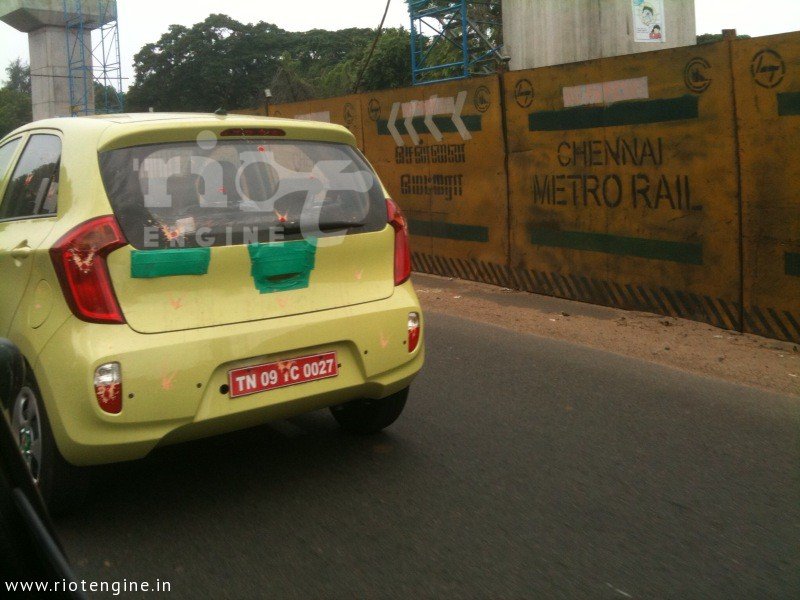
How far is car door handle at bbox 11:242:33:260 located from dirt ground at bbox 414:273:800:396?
4481mm

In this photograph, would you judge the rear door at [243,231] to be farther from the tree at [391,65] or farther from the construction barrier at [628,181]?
the tree at [391,65]

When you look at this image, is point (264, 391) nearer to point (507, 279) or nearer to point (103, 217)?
point (103, 217)

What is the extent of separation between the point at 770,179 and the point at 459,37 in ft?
80.7

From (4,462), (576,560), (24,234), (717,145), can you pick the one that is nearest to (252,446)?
(24,234)

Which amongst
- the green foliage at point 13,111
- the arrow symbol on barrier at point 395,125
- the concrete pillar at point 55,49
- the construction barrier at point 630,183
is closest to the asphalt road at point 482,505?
the construction barrier at point 630,183

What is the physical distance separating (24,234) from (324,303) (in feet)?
4.59

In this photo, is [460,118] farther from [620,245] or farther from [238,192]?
[238,192]

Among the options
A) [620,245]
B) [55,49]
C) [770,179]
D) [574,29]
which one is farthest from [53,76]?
[770,179]

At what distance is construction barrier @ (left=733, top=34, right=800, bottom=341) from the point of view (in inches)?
255

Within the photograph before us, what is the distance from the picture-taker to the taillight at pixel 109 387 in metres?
3.31

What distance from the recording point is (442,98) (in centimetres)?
1015

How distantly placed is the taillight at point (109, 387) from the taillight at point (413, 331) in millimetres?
1422

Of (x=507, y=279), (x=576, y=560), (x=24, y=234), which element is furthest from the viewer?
(x=507, y=279)

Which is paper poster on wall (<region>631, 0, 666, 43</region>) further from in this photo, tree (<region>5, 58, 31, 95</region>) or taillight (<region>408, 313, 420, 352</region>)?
tree (<region>5, 58, 31, 95</region>)
